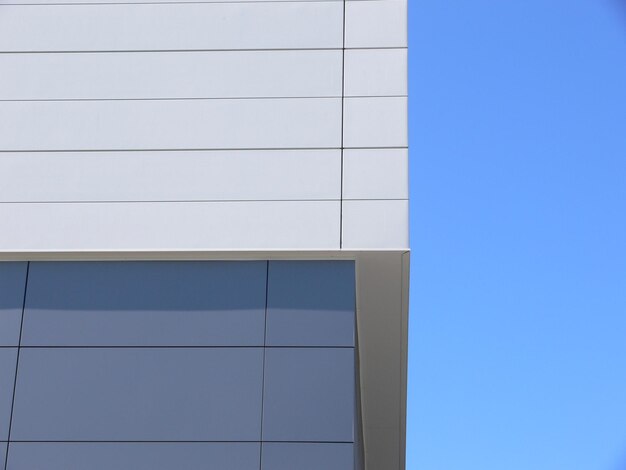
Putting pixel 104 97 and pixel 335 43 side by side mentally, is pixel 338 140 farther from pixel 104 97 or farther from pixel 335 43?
pixel 104 97

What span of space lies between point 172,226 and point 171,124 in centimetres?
112

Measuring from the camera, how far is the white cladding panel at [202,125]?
960 cm

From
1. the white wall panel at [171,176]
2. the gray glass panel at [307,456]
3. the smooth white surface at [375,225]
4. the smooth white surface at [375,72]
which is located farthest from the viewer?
the smooth white surface at [375,72]

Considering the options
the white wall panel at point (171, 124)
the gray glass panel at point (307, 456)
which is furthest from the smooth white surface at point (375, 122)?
the gray glass panel at point (307, 456)

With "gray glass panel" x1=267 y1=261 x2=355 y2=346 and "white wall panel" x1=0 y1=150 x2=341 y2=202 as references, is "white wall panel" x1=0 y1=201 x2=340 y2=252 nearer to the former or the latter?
"white wall panel" x1=0 y1=150 x2=341 y2=202

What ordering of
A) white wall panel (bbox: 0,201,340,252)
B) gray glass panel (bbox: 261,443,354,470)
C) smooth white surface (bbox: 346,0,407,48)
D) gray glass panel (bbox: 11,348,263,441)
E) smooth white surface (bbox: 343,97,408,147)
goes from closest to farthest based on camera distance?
gray glass panel (bbox: 261,443,354,470) < gray glass panel (bbox: 11,348,263,441) < white wall panel (bbox: 0,201,340,252) < smooth white surface (bbox: 343,97,408,147) < smooth white surface (bbox: 346,0,407,48)

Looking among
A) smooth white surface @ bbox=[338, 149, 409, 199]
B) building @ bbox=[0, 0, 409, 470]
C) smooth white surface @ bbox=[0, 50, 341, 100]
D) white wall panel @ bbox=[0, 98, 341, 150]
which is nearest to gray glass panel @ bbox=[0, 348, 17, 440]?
building @ bbox=[0, 0, 409, 470]

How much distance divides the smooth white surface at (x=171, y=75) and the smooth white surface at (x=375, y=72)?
0.46 ft

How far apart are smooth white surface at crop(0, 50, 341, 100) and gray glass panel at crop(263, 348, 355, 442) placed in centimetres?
268

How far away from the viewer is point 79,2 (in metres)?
10.7

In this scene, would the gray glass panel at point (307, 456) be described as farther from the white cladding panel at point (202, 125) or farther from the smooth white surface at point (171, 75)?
the smooth white surface at point (171, 75)

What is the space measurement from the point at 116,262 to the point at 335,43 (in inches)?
123

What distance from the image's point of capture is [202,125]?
10078 mm

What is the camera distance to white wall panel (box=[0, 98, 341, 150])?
9961mm
